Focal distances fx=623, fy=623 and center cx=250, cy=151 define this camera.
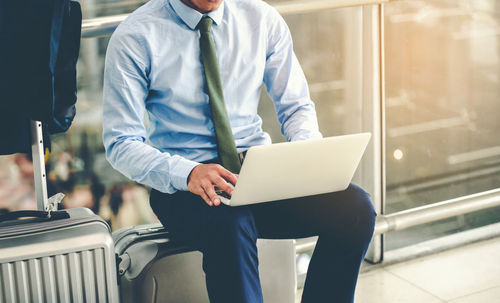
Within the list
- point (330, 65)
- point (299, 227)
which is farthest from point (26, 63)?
point (330, 65)

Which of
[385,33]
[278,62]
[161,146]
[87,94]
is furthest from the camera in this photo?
[385,33]

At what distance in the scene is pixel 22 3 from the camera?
4.07ft

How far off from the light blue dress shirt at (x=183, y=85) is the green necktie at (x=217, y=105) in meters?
0.03

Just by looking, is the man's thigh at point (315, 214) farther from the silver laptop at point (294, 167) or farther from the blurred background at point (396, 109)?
the blurred background at point (396, 109)

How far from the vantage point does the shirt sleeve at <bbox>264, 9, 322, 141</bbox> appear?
1.73m

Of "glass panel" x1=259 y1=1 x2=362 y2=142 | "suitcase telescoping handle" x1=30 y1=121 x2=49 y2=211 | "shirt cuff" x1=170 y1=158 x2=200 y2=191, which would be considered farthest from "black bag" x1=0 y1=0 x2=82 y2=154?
"glass panel" x1=259 y1=1 x2=362 y2=142

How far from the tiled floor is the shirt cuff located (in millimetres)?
877

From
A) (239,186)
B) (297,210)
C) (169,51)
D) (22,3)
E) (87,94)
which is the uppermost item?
(22,3)

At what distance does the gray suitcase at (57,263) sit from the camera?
1.27 m

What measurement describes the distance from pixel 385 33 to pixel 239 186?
1372mm

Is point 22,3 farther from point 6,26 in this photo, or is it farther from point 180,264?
point 180,264

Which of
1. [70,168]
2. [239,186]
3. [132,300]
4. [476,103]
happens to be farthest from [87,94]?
[476,103]

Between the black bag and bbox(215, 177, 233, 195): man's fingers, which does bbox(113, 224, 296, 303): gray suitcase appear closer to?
bbox(215, 177, 233, 195): man's fingers

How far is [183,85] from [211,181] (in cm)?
32
